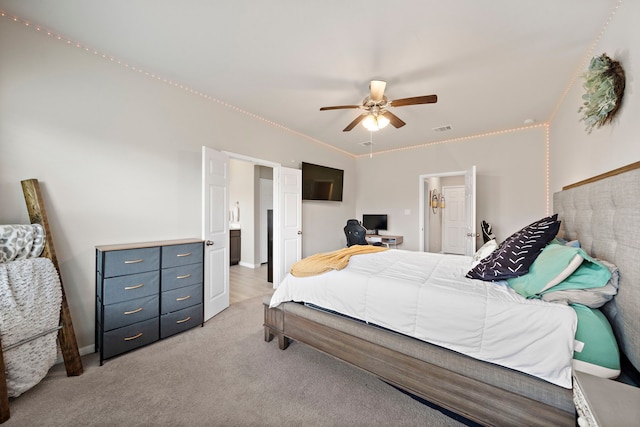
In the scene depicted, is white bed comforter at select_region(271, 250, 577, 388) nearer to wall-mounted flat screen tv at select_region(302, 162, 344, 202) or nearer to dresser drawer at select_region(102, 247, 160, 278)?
dresser drawer at select_region(102, 247, 160, 278)

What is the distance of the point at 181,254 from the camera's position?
8.34 ft

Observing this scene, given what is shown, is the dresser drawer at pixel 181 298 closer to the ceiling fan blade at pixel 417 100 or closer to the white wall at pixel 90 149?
the white wall at pixel 90 149

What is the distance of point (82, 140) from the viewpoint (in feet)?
7.18

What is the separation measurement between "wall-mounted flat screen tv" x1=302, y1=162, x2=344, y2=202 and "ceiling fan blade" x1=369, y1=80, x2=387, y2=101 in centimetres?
224

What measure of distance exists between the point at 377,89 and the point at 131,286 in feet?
9.88

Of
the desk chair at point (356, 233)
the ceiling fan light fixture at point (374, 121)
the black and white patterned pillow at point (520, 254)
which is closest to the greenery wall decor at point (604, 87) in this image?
the black and white patterned pillow at point (520, 254)

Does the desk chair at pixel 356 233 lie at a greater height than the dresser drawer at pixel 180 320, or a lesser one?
greater

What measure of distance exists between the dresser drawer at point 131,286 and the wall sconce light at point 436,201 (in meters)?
6.64

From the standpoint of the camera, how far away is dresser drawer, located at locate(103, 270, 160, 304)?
207 cm

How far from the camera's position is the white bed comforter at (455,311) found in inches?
48.6

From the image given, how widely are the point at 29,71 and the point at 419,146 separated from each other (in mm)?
5515

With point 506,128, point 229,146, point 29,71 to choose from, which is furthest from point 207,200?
point 506,128

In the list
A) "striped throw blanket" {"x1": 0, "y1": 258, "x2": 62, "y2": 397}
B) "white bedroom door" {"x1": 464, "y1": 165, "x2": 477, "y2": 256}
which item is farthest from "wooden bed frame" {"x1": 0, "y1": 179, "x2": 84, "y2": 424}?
"white bedroom door" {"x1": 464, "y1": 165, "x2": 477, "y2": 256}

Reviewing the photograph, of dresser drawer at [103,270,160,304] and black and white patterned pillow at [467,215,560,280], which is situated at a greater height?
black and white patterned pillow at [467,215,560,280]
